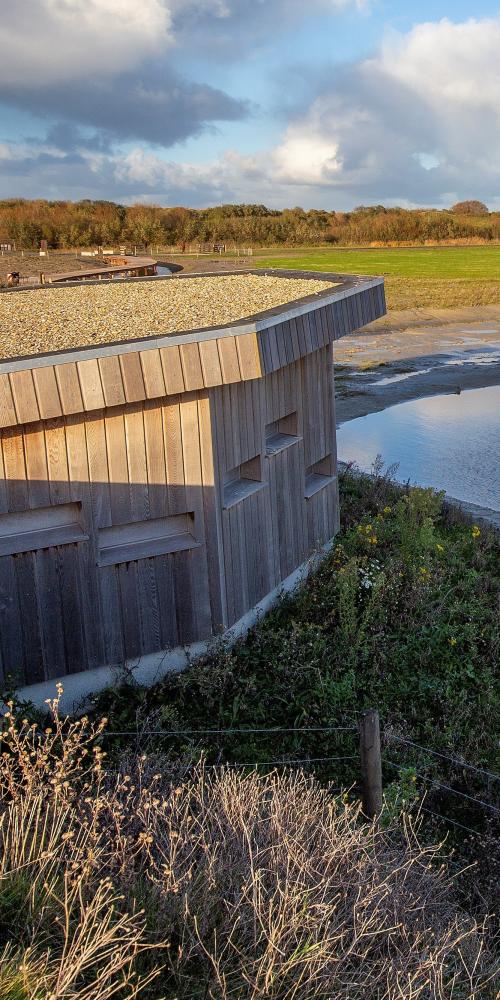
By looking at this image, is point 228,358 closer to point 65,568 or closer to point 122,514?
point 122,514

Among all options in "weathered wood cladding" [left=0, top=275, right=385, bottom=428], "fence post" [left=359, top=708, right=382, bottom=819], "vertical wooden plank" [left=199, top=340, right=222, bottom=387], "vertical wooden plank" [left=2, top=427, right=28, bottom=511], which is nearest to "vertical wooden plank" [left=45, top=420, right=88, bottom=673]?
"vertical wooden plank" [left=2, top=427, right=28, bottom=511]

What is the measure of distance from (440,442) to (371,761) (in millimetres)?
12982

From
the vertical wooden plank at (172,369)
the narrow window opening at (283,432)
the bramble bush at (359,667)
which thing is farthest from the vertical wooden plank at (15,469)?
the narrow window opening at (283,432)

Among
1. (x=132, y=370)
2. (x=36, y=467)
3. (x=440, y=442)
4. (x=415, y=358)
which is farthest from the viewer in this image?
(x=415, y=358)

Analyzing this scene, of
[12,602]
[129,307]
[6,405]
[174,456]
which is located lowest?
[12,602]

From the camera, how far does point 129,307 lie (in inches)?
342

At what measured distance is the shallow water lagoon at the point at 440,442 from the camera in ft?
48.2

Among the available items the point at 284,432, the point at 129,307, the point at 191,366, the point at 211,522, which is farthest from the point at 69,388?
the point at 284,432

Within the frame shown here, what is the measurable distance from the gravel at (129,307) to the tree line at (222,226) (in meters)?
22.4

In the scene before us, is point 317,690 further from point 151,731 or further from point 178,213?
point 178,213

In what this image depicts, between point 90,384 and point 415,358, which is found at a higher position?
point 90,384

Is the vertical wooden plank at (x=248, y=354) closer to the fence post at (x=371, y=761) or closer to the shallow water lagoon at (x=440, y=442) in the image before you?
the fence post at (x=371, y=761)

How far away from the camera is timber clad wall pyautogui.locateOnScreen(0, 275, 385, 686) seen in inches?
235

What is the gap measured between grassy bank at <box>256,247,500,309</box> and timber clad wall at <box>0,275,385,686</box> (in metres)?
33.5
